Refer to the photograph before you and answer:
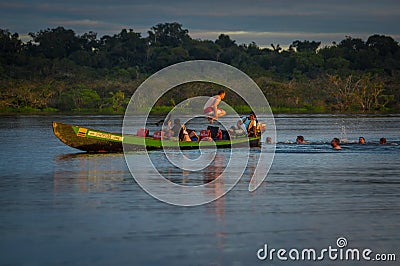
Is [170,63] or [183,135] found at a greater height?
[170,63]

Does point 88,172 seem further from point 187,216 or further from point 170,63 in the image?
point 170,63

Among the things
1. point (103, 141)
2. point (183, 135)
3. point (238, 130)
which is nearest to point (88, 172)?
point (103, 141)

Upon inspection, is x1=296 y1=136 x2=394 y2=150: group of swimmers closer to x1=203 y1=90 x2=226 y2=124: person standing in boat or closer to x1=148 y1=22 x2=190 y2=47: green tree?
x1=203 y1=90 x2=226 y2=124: person standing in boat

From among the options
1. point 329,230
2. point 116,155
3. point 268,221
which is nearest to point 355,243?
point 329,230

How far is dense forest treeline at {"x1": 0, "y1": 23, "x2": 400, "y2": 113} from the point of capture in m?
75.8

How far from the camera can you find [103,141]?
86.3 ft

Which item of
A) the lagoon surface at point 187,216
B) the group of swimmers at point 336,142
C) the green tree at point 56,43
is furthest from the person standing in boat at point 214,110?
the green tree at point 56,43

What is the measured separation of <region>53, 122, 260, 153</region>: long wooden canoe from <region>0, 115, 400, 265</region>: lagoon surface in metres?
2.23

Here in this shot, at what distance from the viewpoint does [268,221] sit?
14.2 metres

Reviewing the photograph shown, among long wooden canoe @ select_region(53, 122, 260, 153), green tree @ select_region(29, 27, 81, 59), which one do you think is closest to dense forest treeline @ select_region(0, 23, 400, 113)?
green tree @ select_region(29, 27, 81, 59)

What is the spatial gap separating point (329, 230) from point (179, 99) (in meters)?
62.1

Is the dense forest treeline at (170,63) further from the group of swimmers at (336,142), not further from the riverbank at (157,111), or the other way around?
the group of swimmers at (336,142)

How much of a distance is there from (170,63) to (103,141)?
76.6 m

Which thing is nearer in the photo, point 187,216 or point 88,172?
point 187,216
